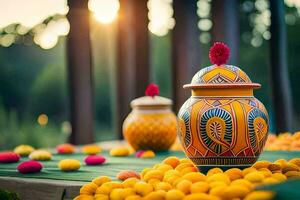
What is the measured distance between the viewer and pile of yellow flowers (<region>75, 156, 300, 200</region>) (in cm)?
189

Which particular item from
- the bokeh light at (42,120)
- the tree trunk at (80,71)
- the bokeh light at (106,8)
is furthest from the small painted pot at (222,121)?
the bokeh light at (42,120)

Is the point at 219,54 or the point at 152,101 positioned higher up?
the point at 219,54

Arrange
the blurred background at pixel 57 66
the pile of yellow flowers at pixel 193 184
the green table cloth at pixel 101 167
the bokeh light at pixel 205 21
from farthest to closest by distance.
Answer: the blurred background at pixel 57 66, the bokeh light at pixel 205 21, the green table cloth at pixel 101 167, the pile of yellow flowers at pixel 193 184

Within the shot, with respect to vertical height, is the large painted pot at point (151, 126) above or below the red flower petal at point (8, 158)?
above

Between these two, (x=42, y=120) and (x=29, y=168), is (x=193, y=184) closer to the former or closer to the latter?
(x=29, y=168)

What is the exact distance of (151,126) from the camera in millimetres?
3945

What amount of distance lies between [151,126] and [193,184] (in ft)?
6.29

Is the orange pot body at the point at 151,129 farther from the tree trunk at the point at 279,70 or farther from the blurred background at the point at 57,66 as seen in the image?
the blurred background at the point at 57,66

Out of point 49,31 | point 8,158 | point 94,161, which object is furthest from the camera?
point 49,31

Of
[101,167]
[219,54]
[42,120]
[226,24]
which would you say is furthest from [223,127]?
[42,120]

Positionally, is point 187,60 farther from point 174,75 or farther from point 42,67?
point 42,67

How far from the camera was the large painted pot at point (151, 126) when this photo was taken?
3.95 metres

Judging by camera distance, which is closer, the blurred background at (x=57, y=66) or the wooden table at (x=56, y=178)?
the wooden table at (x=56, y=178)

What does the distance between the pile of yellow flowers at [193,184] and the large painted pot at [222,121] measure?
81mm
